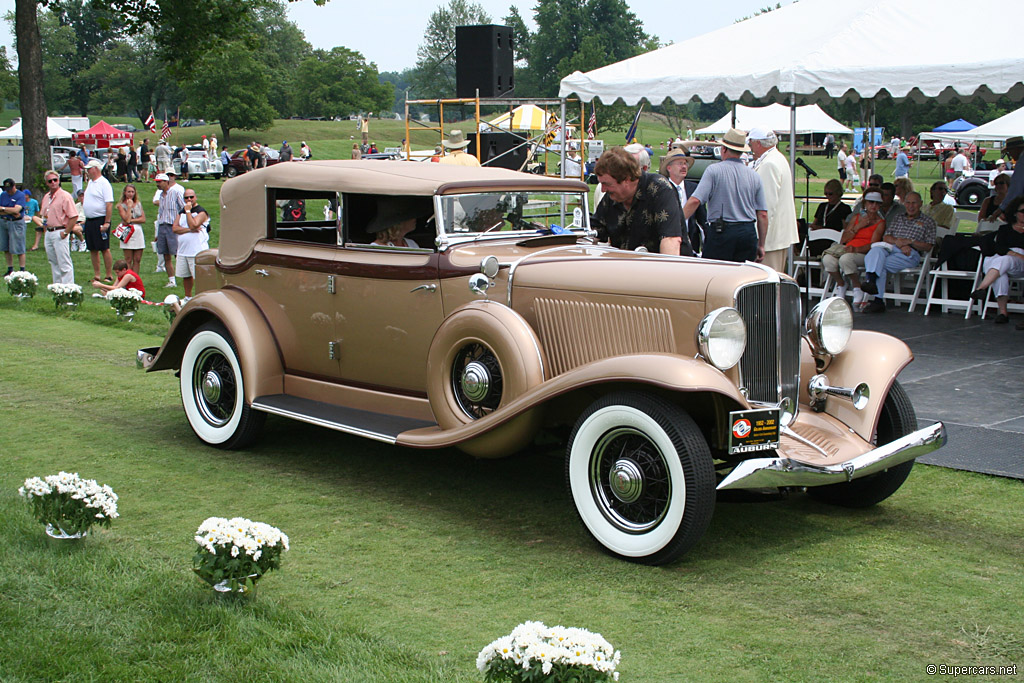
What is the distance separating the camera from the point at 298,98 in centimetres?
8500

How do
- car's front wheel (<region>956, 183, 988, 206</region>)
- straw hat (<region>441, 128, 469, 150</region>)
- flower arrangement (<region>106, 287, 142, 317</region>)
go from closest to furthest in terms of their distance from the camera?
flower arrangement (<region>106, 287, 142, 317</region>) < straw hat (<region>441, 128, 469, 150</region>) < car's front wheel (<region>956, 183, 988, 206</region>)

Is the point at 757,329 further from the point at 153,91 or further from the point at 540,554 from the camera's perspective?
the point at 153,91

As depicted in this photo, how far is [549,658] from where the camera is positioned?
263 centimetres

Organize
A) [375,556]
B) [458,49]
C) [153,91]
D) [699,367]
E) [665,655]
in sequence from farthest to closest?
[153,91] → [458,49] → [375,556] → [699,367] → [665,655]

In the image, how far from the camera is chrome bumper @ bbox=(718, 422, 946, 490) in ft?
12.8

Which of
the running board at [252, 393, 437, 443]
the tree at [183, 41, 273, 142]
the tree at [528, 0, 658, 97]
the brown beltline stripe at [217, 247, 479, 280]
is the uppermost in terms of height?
the tree at [528, 0, 658, 97]

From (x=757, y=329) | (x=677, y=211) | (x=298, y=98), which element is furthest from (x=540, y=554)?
(x=298, y=98)

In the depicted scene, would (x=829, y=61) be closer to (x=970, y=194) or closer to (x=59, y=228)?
(x=59, y=228)

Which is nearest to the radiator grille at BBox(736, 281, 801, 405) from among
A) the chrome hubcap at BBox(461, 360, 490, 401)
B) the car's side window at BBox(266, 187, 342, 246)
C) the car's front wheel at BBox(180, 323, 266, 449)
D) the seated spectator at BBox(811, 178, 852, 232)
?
the chrome hubcap at BBox(461, 360, 490, 401)

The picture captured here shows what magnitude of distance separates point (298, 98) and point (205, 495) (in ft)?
277

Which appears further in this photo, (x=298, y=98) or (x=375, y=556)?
(x=298, y=98)

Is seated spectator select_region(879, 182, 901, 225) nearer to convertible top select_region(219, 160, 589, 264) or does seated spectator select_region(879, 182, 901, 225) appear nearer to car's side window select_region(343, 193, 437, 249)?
convertible top select_region(219, 160, 589, 264)

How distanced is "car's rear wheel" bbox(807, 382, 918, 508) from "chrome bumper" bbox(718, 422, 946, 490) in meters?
0.27

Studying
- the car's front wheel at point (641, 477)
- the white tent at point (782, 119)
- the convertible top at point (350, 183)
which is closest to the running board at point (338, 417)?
the convertible top at point (350, 183)
